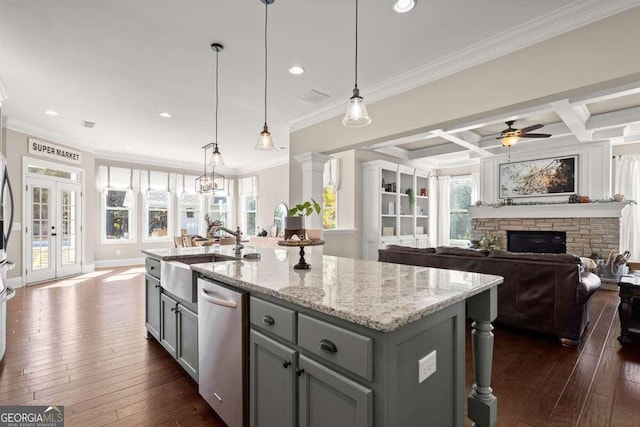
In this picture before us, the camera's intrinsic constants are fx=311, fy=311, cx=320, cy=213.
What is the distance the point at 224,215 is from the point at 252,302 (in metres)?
9.01

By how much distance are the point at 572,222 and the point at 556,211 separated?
1.06 feet

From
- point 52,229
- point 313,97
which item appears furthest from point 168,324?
point 52,229

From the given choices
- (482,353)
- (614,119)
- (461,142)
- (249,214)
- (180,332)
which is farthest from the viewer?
(249,214)

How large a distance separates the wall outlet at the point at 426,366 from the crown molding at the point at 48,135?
7.20 metres

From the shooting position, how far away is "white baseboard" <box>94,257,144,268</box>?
755cm

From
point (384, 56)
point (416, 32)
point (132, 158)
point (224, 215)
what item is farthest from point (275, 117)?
point (224, 215)

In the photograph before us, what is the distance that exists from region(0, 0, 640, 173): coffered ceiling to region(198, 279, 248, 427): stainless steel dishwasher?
2158 millimetres

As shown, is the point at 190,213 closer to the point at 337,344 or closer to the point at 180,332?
the point at 180,332

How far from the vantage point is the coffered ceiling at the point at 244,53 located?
95.6 inches

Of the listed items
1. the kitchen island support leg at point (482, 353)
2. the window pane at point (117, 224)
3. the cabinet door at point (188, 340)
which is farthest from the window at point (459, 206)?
the window pane at point (117, 224)

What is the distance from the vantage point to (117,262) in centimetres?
784

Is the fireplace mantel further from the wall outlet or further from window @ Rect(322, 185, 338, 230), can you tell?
the wall outlet

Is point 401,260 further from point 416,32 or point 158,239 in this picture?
point 158,239

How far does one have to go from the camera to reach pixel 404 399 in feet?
3.61
